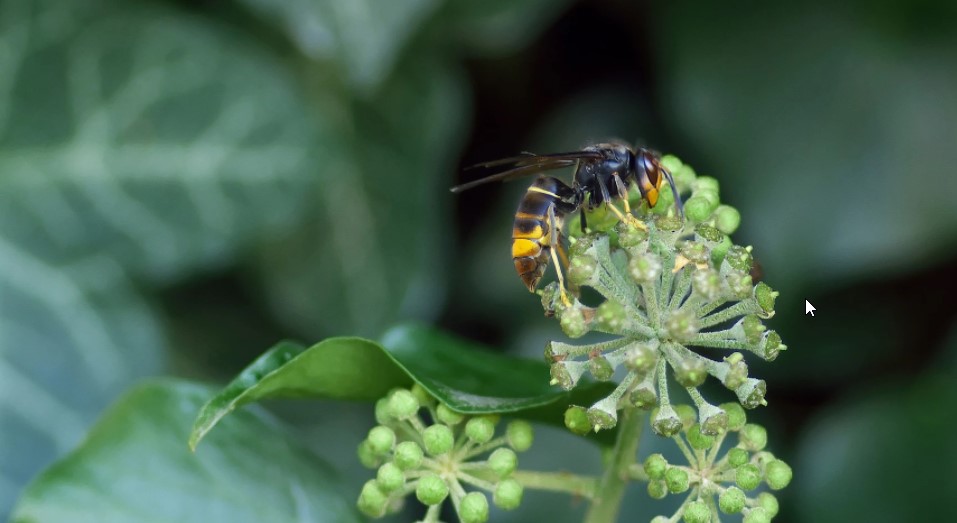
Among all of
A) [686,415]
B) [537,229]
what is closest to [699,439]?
[686,415]

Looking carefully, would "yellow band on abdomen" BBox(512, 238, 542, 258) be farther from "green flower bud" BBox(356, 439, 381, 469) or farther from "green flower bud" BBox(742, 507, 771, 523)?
"green flower bud" BBox(742, 507, 771, 523)

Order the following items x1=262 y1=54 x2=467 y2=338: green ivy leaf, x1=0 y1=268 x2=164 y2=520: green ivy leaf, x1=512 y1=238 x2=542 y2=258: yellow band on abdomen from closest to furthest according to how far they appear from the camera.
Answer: x1=512 y1=238 x2=542 y2=258: yellow band on abdomen, x1=0 y1=268 x2=164 y2=520: green ivy leaf, x1=262 y1=54 x2=467 y2=338: green ivy leaf

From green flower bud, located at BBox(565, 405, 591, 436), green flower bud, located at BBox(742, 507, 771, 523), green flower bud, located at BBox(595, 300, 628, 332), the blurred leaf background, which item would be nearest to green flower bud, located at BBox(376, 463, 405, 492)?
green flower bud, located at BBox(565, 405, 591, 436)

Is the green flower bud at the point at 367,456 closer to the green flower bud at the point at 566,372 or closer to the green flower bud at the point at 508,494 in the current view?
the green flower bud at the point at 508,494

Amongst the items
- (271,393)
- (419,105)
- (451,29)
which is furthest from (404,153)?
(271,393)

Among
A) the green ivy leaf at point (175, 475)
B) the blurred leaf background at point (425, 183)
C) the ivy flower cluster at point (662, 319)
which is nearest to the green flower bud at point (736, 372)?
the ivy flower cluster at point (662, 319)

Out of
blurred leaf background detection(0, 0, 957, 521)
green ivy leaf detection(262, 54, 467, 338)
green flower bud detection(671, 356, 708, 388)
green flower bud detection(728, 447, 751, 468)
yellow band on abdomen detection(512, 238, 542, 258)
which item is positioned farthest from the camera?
green ivy leaf detection(262, 54, 467, 338)
